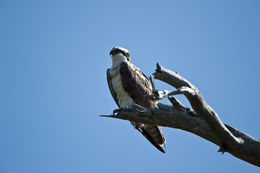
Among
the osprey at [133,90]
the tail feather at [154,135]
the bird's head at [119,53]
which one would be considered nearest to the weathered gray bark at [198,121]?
the tail feather at [154,135]

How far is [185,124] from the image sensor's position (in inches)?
202

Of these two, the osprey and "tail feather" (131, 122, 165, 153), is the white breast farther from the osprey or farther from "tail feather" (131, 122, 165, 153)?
"tail feather" (131, 122, 165, 153)

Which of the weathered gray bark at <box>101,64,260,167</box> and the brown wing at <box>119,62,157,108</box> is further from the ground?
the brown wing at <box>119,62,157,108</box>

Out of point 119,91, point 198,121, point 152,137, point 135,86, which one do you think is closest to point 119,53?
point 119,91

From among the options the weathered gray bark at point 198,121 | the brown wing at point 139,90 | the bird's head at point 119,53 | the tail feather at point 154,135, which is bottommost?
the weathered gray bark at point 198,121

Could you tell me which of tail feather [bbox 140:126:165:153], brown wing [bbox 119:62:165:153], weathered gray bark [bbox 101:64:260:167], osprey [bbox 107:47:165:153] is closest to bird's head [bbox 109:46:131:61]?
osprey [bbox 107:47:165:153]

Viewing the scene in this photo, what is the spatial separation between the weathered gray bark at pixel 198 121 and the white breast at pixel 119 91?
2.39m

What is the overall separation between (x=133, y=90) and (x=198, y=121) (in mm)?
2845

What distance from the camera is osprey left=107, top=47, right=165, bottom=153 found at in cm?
751

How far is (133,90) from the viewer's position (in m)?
7.71

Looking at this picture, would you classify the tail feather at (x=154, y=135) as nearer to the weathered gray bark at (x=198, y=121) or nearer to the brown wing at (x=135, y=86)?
the brown wing at (x=135, y=86)

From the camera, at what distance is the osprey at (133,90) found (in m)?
7.51

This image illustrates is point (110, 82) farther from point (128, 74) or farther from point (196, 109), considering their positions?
point (196, 109)

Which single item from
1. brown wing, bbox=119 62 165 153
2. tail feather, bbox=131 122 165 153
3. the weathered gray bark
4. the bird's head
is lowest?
the weathered gray bark
